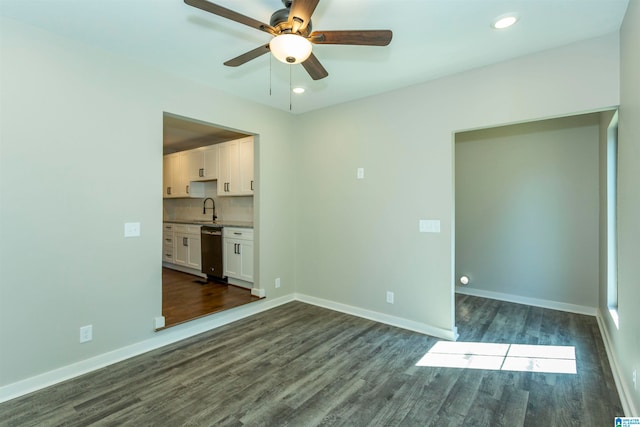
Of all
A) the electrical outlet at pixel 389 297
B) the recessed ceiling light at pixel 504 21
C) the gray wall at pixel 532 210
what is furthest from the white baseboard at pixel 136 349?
the recessed ceiling light at pixel 504 21

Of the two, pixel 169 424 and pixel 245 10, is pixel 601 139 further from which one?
pixel 169 424

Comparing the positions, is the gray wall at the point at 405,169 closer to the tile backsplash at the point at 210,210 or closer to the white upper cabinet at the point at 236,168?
the white upper cabinet at the point at 236,168

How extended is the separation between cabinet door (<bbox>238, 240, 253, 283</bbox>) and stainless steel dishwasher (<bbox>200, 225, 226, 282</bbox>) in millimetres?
519

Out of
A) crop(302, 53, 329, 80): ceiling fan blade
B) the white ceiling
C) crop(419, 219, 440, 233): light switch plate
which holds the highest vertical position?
the white ceiling

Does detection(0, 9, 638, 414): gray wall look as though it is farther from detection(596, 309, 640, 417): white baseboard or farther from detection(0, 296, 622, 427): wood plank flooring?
detection(596, 309, 640, 417): white baseboard

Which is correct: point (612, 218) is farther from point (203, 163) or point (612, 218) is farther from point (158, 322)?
point (203, 163)

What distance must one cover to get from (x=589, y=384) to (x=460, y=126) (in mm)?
2338

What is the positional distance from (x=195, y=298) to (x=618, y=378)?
13.9 feet

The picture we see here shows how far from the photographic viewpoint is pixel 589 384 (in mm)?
2266

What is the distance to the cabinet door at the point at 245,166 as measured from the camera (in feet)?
15.5

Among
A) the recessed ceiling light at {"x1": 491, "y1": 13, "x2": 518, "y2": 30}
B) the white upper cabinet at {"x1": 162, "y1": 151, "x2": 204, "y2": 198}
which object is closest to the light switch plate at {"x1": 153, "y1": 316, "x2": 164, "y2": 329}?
the white upper cabinet at {"x1": 162, "y1": 151, "x2": 204, "y2": 198}

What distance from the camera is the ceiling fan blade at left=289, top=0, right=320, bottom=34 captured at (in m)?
1.59

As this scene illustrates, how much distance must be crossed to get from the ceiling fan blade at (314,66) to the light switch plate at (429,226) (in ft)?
5.99

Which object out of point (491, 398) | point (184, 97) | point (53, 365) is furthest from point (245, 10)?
point (491, 398)
